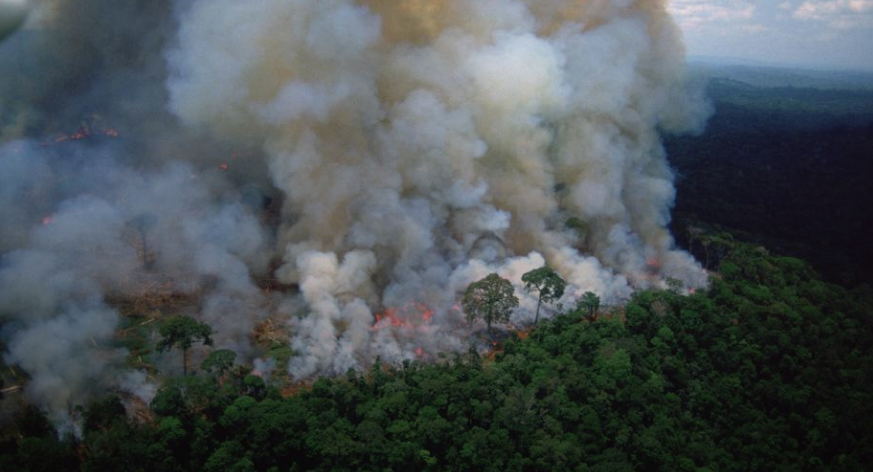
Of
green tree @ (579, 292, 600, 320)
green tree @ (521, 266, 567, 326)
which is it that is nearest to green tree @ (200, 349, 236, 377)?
green tree @ (521, 266, 567, 326)

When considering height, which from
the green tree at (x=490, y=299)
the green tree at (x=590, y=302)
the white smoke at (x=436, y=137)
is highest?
the white smoke at (x=436, y=137)

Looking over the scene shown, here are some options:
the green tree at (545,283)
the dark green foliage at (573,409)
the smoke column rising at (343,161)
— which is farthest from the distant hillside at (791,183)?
the green tree at (545,283)

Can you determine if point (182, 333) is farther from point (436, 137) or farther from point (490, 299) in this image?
point (436, 137)

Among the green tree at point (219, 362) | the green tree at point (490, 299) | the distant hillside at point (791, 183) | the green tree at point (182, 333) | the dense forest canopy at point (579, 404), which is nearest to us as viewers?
the dense forest canopy at point (579, 404)

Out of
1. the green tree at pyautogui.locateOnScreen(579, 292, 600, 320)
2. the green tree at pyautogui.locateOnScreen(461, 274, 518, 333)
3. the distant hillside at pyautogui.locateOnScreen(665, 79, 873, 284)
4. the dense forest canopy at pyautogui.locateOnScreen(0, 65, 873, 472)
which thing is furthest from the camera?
the distant hillside at pyautogui.locateOnScreen(665, 79, 873, 284)

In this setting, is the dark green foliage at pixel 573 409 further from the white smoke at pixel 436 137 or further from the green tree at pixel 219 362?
the white smoke at pixel 436 137

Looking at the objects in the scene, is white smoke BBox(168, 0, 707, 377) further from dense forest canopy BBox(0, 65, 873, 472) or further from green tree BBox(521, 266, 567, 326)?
dense forest canopy BBox(0, 65, 873, 472)

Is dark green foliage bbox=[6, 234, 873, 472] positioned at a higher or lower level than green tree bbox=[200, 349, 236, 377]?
lower
